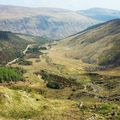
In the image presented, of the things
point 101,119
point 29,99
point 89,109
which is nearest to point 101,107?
point 89,109

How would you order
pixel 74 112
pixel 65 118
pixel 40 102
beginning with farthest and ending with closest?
pixel 40 102 < pixel 74 112 < pixel 65 118

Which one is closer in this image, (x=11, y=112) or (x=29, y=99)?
(x=11, y=112)

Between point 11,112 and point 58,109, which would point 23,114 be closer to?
point 11,112

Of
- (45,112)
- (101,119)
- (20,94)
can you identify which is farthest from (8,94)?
(101,119)

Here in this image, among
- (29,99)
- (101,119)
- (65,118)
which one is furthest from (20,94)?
(101,119)

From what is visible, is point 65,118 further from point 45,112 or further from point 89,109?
point 89,109

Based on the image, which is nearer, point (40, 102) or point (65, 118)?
point (65, 118)

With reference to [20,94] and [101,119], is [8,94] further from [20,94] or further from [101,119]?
[101,119]

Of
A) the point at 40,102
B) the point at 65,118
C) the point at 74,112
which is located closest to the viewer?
the point at 65,118
